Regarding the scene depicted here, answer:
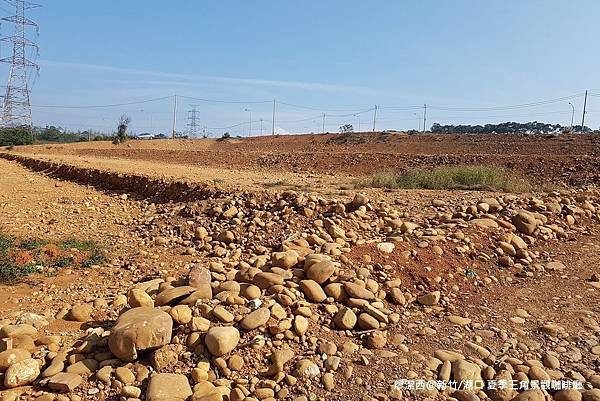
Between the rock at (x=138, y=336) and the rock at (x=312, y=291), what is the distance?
1133 mm

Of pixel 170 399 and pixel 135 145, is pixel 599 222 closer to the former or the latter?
pixel 170 399

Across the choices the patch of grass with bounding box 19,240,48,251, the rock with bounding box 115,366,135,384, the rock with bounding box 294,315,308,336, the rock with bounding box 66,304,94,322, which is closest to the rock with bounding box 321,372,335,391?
the rock with bounding box 294,315,308,336

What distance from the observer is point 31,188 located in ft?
43.1

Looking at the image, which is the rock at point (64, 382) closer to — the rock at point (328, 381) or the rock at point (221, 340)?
the rock at point (221, 340)

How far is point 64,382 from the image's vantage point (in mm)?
2898

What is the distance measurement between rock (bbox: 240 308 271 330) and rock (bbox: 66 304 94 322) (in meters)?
1.53

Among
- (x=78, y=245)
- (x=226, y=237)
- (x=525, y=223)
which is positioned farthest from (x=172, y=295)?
(x=525, y=223)

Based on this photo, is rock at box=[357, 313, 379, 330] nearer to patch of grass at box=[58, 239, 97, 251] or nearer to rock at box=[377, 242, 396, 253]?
rock at box=[377, 242, 396, 253]

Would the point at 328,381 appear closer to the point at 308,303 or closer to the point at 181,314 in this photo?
the point at 308,303

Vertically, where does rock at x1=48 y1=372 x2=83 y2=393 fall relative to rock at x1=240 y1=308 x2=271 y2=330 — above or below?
below

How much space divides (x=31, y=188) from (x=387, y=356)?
12973 mm

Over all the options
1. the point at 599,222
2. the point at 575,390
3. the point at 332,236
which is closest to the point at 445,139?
the point at 599,222

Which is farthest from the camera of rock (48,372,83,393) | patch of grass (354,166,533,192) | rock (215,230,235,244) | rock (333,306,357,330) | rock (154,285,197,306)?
patch of grass (354,166,533,192)

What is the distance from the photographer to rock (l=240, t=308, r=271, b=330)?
10.9 ft
